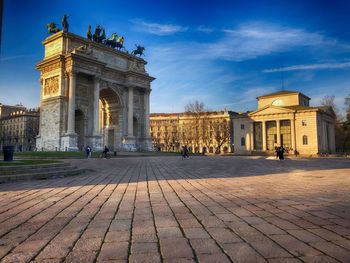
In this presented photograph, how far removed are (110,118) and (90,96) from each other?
9.16 meters

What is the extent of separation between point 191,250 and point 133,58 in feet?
188

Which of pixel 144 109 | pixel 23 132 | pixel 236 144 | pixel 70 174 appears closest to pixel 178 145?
pixel 236 144

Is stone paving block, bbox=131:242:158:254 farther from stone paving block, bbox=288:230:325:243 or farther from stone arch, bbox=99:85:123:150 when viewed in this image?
stone arch, bbox=99:85:123:150

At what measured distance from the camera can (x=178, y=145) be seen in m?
102

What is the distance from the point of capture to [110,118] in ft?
186

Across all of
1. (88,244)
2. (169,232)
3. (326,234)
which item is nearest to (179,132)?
(169,232)

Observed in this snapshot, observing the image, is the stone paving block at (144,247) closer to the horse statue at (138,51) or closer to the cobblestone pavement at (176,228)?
the cobblestone pavement at (176,228)

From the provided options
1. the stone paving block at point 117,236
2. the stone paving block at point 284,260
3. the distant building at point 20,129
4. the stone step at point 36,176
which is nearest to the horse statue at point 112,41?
the stone step at point 36,176

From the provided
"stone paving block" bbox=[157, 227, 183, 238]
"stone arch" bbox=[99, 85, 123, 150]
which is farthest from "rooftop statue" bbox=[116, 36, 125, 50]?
"stone paving block" bbox=[157, 227, 183, 238]

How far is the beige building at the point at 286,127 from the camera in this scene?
5859 cm

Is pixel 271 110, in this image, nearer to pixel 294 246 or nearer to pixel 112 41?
pixel 112 41

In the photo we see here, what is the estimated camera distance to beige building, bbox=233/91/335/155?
2307 inches

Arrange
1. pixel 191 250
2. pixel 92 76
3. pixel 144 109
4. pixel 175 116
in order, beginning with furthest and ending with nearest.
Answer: pixel 175 116 < pixel 144 109 < pixel 92 76 < pixel 191 250

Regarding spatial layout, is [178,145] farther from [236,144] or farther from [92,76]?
[92,76]
